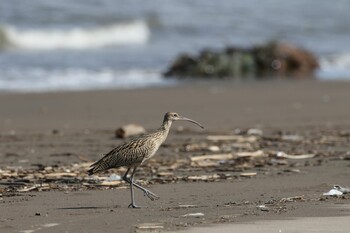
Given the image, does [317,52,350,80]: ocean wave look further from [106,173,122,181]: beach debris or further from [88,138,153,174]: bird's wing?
[88,138,153,174]: bird's wing

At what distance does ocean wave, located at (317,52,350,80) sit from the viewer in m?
22.1

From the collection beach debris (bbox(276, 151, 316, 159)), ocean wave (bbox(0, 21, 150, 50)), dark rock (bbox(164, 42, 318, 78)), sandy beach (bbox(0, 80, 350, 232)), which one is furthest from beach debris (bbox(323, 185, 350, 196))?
ocean wave (bbox(0, 21, 150, 50))

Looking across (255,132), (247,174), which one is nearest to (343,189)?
(247,174)

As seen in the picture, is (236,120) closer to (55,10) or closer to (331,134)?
(331,134)

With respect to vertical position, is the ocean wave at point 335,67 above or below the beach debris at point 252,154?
above

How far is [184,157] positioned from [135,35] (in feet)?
66.9

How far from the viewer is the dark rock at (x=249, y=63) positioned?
74.8 feet

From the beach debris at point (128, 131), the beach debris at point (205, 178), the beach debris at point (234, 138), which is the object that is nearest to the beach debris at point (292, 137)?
the beach debris at point (234, 138)

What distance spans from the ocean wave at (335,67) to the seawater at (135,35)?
0.02 meters

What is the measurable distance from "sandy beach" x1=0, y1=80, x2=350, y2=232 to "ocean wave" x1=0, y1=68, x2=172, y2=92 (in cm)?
108

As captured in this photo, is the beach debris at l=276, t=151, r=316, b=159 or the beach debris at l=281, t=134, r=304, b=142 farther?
the beach debris at l=281, t=134, r=304, b=142

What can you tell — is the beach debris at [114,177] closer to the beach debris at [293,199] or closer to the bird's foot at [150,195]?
the bird's foot at [150,195]

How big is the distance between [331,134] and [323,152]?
5.04 feet

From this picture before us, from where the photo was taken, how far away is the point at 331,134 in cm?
1303
